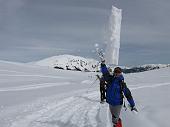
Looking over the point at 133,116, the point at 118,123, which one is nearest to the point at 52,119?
the point at 133,116

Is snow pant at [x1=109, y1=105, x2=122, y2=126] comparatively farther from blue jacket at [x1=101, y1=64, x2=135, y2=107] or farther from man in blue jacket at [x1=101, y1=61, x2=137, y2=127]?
blue jacket at [x1=101, y1=64, x2=135, y2=107]

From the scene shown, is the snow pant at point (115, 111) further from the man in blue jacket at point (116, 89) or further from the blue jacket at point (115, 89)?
the blue jacket at point (115, 89)

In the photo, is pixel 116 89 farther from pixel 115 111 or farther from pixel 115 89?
pixel 115 111

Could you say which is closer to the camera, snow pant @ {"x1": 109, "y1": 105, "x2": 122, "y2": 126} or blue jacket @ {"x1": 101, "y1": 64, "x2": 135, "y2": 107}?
blue jacket @ {"x1": 101, "y1": 64, "x2": 135, "y2": 107}

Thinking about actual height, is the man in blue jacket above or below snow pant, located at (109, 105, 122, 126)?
above

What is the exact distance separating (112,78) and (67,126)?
10.2ft

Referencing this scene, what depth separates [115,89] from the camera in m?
8.93

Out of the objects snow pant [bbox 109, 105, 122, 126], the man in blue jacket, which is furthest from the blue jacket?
snow pant [bbox 109, 105, 122, 126]

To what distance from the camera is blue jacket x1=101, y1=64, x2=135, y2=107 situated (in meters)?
8.88

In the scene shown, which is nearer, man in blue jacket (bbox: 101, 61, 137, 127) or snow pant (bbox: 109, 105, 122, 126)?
man in blue jacket (bbox: 101, 61, 137, 127)

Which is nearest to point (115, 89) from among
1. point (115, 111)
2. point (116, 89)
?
point (116, 89)

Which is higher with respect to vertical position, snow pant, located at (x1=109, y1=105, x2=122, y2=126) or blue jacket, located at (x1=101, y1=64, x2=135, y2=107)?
blue jacket, located at (x1=101, y1=64, x2=135, y2=107)

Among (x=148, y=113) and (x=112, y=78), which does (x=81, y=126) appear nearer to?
(x=112, y=78)

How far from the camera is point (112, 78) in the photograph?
8.95 meters
